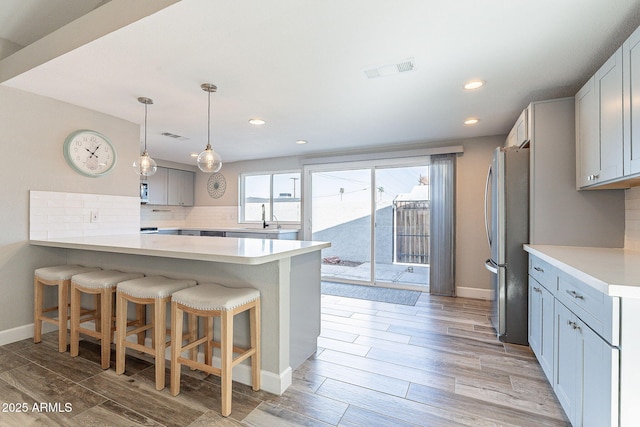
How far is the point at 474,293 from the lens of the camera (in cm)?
412

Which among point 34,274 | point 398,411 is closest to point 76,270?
point 34,274

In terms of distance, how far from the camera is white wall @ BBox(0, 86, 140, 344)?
2586 mm

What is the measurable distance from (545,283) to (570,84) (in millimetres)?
1568

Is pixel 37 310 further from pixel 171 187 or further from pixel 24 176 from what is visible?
pixel 171 187

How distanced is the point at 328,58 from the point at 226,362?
1982 millimetres

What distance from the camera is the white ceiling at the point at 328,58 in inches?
61.7

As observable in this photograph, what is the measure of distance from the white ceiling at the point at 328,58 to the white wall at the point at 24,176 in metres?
0.19

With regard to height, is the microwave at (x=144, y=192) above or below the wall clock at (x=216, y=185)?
below

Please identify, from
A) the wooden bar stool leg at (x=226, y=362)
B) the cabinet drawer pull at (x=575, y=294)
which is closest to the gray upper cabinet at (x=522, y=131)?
the cabinet drawer pull at (x=575, y=294)

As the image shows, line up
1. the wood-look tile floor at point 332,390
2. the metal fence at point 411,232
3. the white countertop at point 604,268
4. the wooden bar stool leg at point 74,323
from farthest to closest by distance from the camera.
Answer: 1. the metal fence at point 411,232
2. the wooden bar stool leg at point 74,323
3. the wood-look tile floor at point 332,390
4. the white countertop at point 604,268

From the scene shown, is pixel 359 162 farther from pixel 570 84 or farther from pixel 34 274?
pixel 34 274

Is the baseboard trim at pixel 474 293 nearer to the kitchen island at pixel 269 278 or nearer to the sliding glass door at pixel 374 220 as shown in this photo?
the sliding glass door at pixel 374 220

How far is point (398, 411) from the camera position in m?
1.75

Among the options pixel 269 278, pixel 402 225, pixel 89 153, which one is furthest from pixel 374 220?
pixel 89 153
